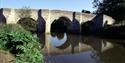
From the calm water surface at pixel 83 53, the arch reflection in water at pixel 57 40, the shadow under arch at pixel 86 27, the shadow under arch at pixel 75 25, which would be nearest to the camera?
the calm water surface at pixel 83 53

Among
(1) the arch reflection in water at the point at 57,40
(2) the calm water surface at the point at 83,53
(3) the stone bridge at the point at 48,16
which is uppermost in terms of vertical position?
(3) the stone bridge at the point at 48,16

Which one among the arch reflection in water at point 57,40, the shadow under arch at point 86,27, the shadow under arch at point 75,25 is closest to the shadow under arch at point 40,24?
the shadow under arch at point 75,25

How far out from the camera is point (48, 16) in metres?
62.3

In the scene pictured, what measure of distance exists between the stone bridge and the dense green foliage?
5.39 feet

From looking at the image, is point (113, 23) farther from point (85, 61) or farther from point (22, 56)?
point (22, 56)

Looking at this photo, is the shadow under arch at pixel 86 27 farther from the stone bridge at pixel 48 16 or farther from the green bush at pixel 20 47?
the green bush at pixel 20 47

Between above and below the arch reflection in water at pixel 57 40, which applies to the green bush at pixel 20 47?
above

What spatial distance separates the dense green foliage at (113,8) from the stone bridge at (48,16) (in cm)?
164

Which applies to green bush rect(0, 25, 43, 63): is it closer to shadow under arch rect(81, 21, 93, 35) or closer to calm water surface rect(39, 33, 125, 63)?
calm water surface rect(39, 33, 125, 63)

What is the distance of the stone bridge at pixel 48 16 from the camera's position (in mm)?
58594


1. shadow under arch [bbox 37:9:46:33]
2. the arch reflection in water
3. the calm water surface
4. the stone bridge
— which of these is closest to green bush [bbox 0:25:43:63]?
the calm water surface

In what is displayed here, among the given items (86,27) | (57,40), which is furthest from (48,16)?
(57,40)

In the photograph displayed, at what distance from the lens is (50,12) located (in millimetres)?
62812

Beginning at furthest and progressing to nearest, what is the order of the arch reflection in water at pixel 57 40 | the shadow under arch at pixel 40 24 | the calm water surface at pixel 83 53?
the shadow under arch at pixel 40 24 < the arch reflection in water at pixel 57 40 < the calm water surface at pixel 83 53
